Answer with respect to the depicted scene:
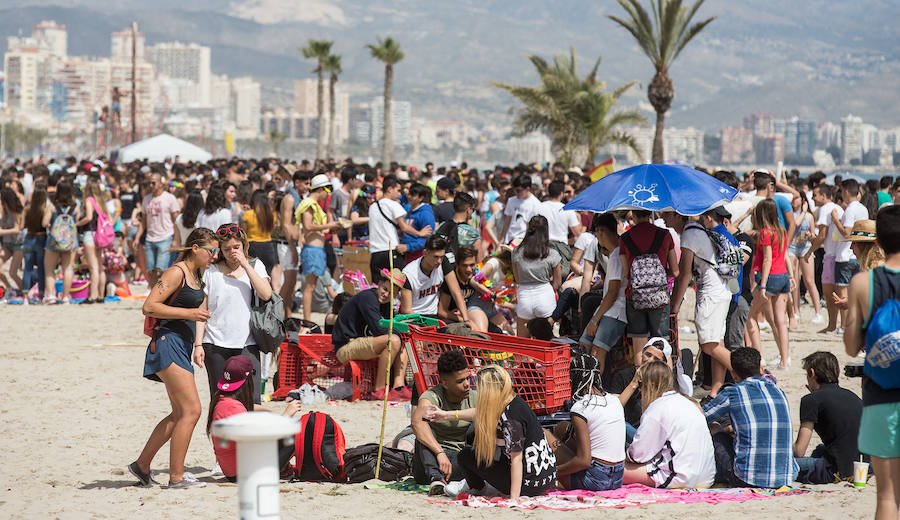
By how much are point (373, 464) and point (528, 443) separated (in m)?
1.12

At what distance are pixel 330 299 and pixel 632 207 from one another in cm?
608

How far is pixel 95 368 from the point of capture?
9453 mm

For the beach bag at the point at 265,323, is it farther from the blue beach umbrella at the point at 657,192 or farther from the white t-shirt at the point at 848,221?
the white t-shirt at the point at 848,221

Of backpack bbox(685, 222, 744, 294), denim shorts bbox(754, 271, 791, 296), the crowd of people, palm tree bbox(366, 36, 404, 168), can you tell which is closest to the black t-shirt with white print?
the crowd of people

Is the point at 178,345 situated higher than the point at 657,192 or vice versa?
the point at 657,192

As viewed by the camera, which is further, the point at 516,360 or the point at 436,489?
the point at 516,360

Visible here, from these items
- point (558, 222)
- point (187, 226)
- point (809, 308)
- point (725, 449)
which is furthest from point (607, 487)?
point (809, 308)

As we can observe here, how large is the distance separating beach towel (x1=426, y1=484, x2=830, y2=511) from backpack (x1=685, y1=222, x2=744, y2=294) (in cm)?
228

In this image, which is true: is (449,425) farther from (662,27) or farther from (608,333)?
(662,27)

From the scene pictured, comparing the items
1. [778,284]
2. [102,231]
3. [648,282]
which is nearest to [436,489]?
[648,282]

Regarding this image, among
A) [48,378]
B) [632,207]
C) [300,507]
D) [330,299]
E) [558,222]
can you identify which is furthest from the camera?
[330,299]

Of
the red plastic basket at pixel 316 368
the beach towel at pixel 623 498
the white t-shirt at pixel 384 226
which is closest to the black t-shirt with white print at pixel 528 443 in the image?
the beach towel at pixel 623 498

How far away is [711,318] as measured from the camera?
762 centimetres

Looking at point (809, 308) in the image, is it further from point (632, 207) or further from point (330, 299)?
point (632, 207)
